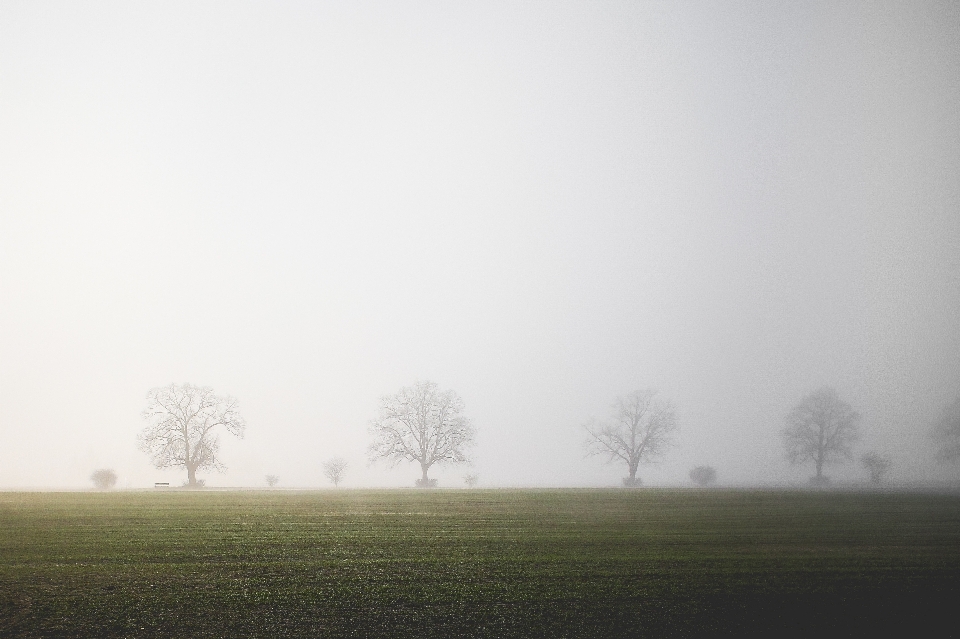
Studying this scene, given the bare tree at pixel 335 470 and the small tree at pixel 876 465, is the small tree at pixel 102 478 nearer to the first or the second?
the bare tree at pixel 335 470

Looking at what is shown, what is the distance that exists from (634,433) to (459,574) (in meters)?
63.9

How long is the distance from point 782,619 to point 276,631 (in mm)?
11284

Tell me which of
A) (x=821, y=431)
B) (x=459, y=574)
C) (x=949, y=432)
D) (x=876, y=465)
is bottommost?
(x=876, y=465)

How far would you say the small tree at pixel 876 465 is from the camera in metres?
67.2

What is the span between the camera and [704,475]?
7656 cm

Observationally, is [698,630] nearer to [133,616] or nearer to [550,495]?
[133,616]

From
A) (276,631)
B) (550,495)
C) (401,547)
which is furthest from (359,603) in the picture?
(550,495)

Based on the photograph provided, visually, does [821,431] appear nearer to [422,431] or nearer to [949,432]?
[949,432]

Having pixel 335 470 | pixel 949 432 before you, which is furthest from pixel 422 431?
pixel 949 432

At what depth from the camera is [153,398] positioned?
61438 millimetres

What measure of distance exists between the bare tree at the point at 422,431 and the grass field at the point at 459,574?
36772 millimetres

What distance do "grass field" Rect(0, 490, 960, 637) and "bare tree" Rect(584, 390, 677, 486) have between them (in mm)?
45760

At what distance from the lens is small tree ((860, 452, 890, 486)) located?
67188mm

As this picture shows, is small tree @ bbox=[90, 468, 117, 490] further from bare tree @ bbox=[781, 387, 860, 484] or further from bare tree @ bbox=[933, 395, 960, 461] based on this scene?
bare tree @ bbox=[933, 395, 960, 461]
